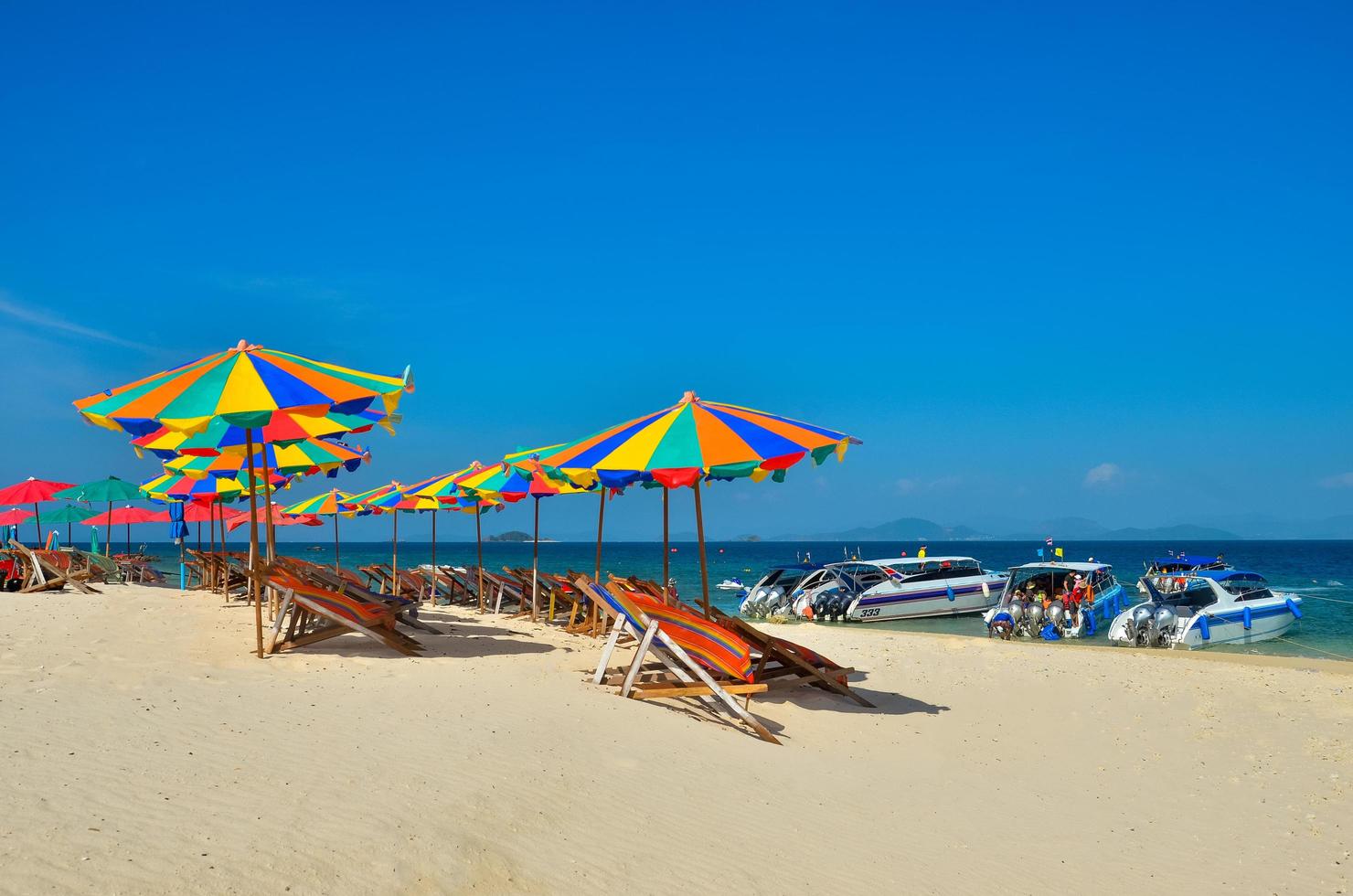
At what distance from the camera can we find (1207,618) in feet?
65.9

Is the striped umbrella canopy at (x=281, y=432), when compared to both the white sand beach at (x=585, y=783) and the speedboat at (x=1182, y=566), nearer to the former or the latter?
the white sand beach at (x=585, y=783)

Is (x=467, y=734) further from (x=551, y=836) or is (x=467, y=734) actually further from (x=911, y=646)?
(x=911, y=646)

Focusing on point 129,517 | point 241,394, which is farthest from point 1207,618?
point 129,517

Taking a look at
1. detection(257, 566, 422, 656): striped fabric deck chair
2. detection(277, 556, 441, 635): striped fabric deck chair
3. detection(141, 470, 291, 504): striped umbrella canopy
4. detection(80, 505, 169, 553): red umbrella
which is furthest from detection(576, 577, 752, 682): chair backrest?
detection(80, 505, 169, 553): red umbrella

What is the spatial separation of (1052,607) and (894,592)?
16.6ft

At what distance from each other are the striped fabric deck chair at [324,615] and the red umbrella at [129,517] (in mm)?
23548

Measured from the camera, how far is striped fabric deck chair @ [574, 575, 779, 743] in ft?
28.2

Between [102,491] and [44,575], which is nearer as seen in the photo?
[44,575]

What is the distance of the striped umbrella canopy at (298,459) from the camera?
13578mm

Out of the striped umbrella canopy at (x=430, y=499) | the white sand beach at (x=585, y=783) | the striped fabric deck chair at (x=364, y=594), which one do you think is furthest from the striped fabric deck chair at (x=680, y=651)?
the striped umbrella canopy at (x=430, y=499)

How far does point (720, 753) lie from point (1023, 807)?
225 centimetres

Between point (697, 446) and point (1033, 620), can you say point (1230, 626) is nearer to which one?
point (1033, 620)

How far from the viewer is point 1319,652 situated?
2062 centimetres

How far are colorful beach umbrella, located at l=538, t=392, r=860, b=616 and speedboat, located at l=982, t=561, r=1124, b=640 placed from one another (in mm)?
14004
